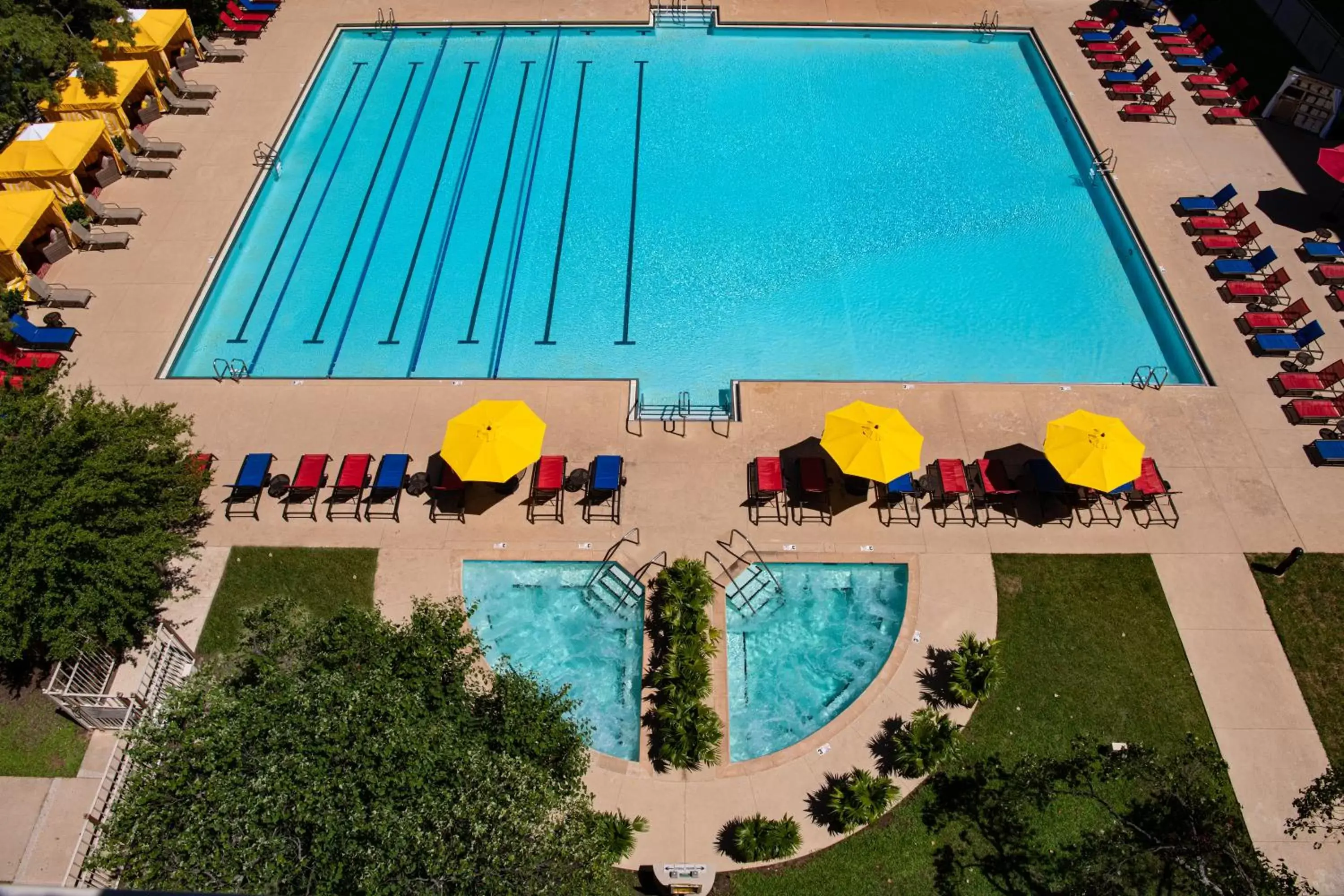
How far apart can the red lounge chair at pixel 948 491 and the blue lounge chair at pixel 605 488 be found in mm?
7067

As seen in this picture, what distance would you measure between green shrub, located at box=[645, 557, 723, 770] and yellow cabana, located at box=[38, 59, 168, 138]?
898 inches

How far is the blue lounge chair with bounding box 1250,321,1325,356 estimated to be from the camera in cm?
2072

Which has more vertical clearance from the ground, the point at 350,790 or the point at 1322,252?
the point at 1322,252

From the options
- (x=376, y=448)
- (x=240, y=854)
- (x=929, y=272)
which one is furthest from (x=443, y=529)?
(x=929, y=272)

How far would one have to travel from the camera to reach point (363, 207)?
1015 inches

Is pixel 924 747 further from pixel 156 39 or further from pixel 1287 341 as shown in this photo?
pixel 156 39

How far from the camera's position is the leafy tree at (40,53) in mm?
24375

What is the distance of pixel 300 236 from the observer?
25.0m

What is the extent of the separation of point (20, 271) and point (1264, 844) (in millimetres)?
31613

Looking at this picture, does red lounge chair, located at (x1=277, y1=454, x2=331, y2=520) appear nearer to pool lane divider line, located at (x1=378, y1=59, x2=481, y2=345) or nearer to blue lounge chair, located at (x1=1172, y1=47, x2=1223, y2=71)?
pool lane divider line, located at (x1=378, y1=59, x2=481, y2=345)

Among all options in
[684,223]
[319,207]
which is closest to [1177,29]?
[684,223]

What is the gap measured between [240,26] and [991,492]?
3108cm

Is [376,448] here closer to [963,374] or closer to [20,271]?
[20,271]

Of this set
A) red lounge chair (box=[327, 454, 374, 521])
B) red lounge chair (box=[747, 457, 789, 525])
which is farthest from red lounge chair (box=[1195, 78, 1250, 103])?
red lounge chair (box=[327, 454, 374, 521])
